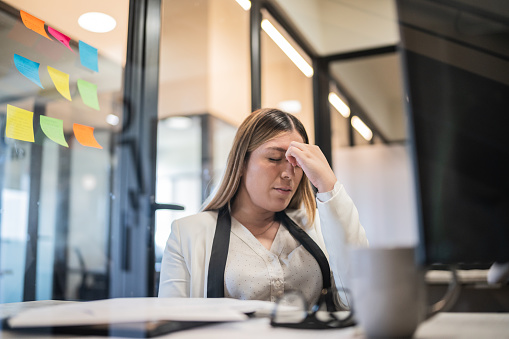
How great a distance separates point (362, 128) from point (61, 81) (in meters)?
2.56

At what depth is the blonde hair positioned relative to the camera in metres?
1.19

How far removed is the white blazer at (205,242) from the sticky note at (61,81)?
0.46 m

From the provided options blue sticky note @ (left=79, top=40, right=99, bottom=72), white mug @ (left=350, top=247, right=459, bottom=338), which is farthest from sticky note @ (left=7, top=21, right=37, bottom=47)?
white mug @ (left=350, top=247, right=459, bottom=338)

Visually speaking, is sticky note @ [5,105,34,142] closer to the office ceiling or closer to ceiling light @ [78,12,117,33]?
ceiling light @ [78,12,117,33]

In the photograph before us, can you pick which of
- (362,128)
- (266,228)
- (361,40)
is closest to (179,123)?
(266,228)

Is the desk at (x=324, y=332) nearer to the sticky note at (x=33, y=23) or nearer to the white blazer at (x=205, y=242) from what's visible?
the white blazer at (x=205, y=242)

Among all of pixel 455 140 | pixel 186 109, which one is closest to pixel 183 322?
pixel 455 140

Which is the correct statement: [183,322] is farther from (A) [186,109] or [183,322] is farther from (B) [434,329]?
(A) [186,109]

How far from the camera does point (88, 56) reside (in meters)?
1.25

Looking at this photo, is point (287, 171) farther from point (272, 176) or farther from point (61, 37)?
point (61, 37)

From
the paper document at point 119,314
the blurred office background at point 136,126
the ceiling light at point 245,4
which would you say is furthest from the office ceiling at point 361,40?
the paper document at point 119,314

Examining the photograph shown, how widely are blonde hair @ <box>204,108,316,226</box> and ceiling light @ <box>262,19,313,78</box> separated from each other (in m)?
1.60

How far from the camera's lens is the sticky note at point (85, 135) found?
47.7 inches

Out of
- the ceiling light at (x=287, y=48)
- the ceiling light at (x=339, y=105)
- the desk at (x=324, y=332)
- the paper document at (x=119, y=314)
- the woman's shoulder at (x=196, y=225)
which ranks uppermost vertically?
the ceiling light at (x=287, y=48)
